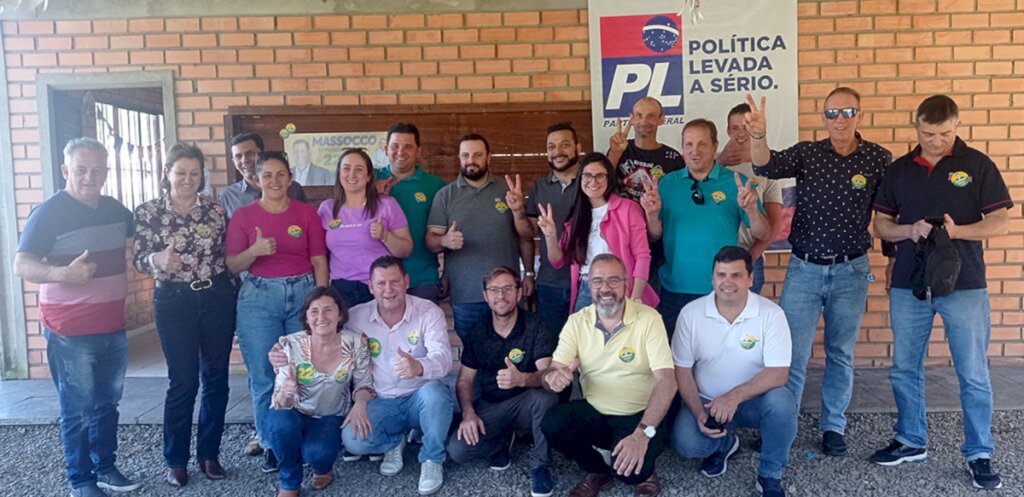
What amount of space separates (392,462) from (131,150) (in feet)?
A: 19.6

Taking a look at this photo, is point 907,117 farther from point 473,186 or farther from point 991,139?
point 473,186

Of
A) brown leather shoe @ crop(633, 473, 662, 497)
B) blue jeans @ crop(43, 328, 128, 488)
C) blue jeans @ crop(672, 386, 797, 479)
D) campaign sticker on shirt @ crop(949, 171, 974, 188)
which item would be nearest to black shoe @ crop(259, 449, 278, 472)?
blue jeans @ crop(43, 328, 128, 488)

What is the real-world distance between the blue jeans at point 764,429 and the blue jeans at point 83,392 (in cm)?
296

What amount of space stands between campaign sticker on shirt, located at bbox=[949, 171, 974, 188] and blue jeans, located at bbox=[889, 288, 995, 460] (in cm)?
53

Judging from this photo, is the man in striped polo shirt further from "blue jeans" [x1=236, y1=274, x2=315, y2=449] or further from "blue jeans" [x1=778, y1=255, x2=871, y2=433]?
"blue jeans" [x1=778, y1=255, x2=871, y2=433]

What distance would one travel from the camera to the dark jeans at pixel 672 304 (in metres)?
3.75

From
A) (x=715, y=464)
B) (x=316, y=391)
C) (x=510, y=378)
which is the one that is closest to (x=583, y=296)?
(x=510, y=378)

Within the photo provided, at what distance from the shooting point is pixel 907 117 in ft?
16.7

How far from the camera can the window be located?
7207 mm

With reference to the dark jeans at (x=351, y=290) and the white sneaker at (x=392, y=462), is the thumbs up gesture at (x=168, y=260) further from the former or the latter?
the white sneaker at (x=392, y=462)

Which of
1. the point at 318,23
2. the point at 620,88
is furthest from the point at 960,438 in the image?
the point at 318,23

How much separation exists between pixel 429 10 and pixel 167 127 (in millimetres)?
2309

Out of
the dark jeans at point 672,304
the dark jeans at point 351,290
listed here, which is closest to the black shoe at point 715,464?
the dark jeans at point 672,304

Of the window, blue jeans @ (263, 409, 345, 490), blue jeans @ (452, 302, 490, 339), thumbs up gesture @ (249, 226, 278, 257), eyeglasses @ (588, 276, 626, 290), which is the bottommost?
blue jeans @ (263, 409, 345, 490)
